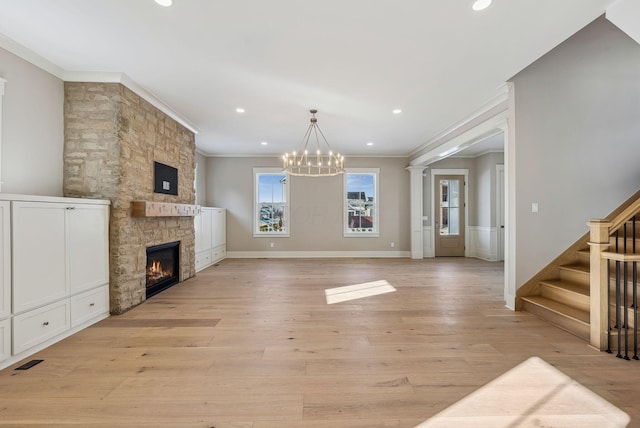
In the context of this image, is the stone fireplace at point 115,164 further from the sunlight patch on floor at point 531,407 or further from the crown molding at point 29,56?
the sunlight patch on floor at point 531,407

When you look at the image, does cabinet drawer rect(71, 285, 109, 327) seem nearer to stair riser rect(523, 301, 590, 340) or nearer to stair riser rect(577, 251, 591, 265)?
stair riser rect(523, 301, 590, 340)

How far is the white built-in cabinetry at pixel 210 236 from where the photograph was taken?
18.6 ft

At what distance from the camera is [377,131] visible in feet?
17.8

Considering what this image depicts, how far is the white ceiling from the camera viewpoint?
7.14 feet

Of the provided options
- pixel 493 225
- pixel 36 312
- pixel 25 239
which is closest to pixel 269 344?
pixel 36 312

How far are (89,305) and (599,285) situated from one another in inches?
194

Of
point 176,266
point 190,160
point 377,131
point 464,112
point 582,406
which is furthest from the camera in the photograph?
point 377,131

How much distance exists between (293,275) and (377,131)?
330 cm

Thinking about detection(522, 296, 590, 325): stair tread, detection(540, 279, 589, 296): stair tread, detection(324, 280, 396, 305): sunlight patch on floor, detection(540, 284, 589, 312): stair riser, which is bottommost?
detection(324, 280, 396, 305): sunlight patch on floor

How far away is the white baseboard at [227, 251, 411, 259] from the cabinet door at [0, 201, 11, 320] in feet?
17.2

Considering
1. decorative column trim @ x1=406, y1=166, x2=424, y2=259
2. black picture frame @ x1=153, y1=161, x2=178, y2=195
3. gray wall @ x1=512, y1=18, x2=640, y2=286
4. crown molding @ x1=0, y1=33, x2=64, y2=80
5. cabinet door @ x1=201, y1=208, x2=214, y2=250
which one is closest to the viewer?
crown molding @ x1=0, y1=33, x2=64, y2=80

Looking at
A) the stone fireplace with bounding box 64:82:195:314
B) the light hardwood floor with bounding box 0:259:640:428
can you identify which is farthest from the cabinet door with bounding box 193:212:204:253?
the light hardwood floor with bounding box 0:259:640:428

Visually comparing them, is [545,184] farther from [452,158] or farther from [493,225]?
[452,158]

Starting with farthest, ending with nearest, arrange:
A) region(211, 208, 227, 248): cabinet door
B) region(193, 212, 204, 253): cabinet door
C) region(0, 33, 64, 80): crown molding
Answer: region(211, 208, 227, 248): cabinet door
region(193, 212, 204, 253): cabinet door
region(0, 33, 64, 80): crown molding
